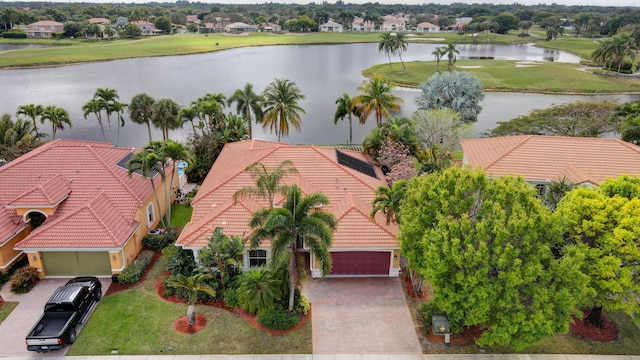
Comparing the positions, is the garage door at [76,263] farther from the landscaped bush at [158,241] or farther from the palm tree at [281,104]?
the palm tree at [281,104]

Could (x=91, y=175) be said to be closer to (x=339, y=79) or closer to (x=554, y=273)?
(x=554, y=273)

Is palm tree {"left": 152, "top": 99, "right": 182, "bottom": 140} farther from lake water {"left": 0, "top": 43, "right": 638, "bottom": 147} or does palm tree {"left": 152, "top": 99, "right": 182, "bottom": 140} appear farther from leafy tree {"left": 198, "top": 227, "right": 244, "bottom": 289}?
leafy tree {"left": 198, "top": 227, "right": 244, "bottom": 289}

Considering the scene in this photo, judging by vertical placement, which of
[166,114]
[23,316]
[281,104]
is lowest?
[23,316]

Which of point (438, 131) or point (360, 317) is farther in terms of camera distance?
point (438, 131)

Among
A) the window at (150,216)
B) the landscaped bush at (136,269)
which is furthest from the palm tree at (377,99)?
the landscaped bush at (136,269)

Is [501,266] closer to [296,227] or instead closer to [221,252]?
[296,227]

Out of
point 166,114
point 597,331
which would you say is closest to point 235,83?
point 166,114

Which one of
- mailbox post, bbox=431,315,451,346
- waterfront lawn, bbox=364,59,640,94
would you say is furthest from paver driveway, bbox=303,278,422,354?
waterfront lawn, bbox=364,59,640,94

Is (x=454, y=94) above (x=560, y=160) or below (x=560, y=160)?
above
